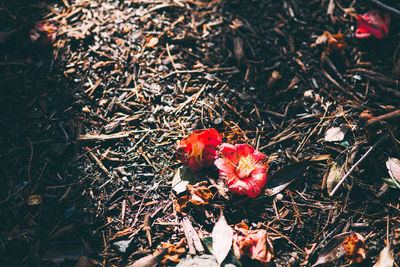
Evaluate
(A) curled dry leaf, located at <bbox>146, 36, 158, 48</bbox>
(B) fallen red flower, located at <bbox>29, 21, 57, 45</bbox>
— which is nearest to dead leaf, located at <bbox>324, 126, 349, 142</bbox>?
(A) curled dry leaf, located at <bbox>146, 36, 158, 48</bbox>

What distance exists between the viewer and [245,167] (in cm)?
143

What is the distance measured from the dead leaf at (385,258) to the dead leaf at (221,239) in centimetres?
69

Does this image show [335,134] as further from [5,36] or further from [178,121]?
[5,36]

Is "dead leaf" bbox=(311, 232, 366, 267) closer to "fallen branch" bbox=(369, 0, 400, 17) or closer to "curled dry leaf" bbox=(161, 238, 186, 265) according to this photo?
"curled dry leaf" bbox=(161, 238, 186, 265)

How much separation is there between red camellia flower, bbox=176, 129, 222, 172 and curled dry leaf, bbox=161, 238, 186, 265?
375 millimetres

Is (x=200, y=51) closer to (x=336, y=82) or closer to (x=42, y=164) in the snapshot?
(x=336, y=82)

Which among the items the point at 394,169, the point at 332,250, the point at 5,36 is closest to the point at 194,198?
the point at 332,250

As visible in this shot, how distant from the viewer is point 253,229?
1430mm

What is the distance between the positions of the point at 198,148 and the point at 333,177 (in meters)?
0.73

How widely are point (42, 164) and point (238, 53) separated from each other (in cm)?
137

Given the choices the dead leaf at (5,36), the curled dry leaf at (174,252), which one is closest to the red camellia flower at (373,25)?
the curled dry leaf at (174,252)

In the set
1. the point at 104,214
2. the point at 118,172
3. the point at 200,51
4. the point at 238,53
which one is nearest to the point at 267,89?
the point at 238,53

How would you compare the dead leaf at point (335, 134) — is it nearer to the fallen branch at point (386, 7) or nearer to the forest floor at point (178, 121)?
the forest floor at point (178, 121)

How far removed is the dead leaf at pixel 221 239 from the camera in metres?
1.33
